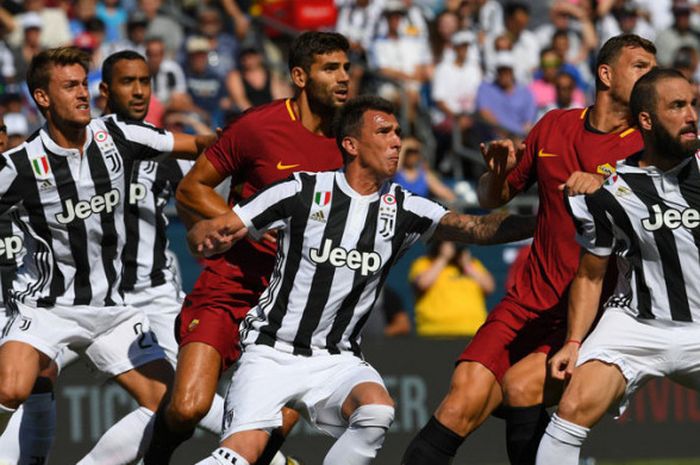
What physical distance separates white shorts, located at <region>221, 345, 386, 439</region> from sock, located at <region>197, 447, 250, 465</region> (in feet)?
0.42

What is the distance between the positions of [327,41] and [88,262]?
1884 millimetres

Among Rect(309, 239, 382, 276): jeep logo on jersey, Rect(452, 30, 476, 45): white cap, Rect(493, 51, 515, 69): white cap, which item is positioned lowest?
Rect(309, 239, 382, 276): jeep logo on jersey

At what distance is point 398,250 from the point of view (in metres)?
Result: 7.32

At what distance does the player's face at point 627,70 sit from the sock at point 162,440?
9.69 ft

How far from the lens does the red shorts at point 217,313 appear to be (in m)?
7.69

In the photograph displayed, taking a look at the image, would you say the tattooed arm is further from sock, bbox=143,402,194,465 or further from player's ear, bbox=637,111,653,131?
sock, bbox=143,402,194,465

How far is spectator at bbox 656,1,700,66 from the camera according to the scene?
1673cm

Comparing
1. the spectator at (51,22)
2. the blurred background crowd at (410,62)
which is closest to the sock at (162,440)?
the blurred background crowd at (410,62)

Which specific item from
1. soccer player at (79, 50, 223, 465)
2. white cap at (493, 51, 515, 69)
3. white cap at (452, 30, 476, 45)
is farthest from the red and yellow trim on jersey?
white cap at (452, 30, 476, 45)

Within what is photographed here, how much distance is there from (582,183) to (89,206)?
2.89m

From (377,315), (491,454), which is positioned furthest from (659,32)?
(491,454)

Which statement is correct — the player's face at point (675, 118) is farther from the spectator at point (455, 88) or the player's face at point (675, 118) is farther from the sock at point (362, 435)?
the spectator at point (455, 88)

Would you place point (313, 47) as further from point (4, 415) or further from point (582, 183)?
point (4, 415)

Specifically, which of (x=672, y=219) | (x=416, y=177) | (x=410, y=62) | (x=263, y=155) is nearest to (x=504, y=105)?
(x=410, y=62)
